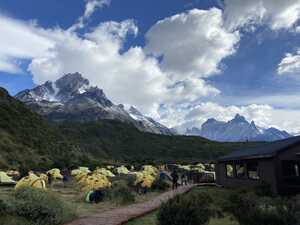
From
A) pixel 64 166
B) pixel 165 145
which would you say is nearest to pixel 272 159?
pixel 64 166

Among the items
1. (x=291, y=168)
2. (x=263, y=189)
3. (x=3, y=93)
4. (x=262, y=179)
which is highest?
(x=3, y=93)

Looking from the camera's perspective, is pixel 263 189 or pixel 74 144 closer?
pixel 263 189

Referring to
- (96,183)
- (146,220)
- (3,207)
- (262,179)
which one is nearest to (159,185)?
(96,183)

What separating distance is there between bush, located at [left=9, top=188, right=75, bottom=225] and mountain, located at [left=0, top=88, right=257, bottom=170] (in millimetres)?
35714

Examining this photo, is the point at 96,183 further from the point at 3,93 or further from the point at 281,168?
the point at 3,93

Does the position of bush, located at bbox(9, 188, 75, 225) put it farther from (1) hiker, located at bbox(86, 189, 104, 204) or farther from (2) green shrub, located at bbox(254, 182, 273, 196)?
(2) green shrub, located at bbox(254, 182, 273, 196)

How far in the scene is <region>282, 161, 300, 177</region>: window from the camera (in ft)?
72.7

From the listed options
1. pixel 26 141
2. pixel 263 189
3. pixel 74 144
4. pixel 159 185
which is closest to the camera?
pixel 263 189

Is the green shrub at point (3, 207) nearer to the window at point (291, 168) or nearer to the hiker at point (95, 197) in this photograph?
the hiker at point (95, 197)

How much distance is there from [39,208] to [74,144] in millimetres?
73690

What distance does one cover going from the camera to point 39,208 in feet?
42.2

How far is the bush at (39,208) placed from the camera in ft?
41.3

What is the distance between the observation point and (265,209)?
10.7 metres

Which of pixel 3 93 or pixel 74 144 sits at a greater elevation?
pixel 3 93
